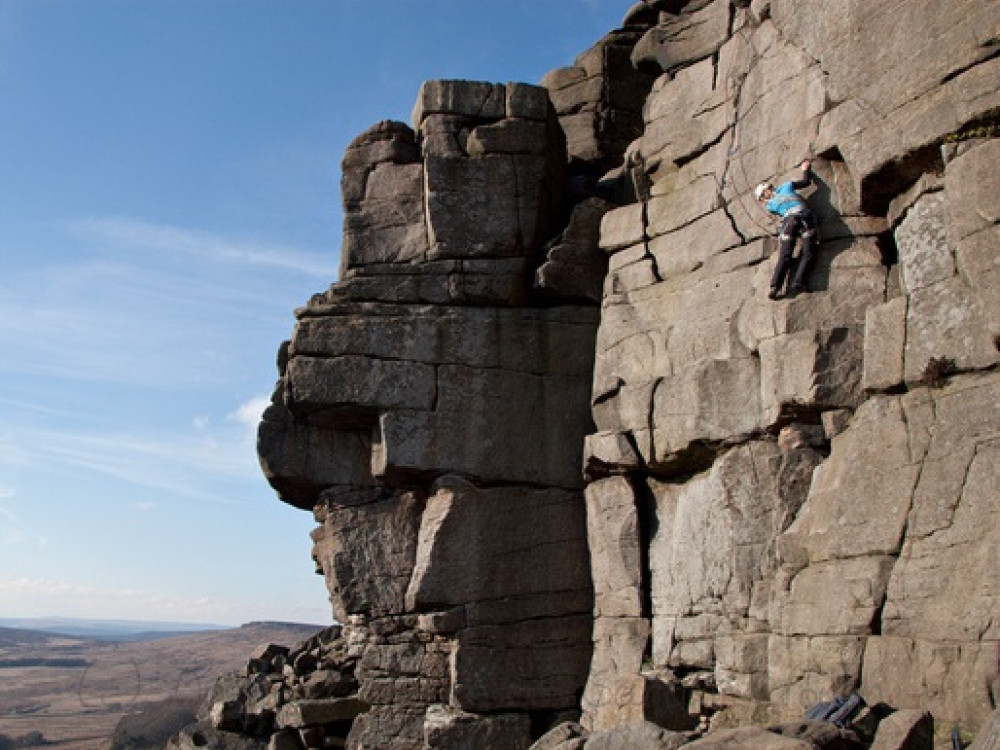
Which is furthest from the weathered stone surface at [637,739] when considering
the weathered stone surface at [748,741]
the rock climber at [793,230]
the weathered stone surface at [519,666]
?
the rock climber at [793,230]

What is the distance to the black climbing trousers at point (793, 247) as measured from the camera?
16438 mm

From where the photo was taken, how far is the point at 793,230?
54.3 feet

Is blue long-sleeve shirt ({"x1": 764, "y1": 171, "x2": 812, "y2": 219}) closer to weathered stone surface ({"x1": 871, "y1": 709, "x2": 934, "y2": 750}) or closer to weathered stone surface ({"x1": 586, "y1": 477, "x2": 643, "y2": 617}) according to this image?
weathered stone surface ({"x1": 586, "y1": 477, "x2": 643, "y2": 617})

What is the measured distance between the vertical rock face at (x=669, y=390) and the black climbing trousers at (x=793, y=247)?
323 millimetres

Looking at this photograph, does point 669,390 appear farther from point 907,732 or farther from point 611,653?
point 907,732

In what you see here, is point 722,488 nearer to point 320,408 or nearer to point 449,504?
point 449,504

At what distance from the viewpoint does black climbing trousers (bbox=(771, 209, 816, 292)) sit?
16.4 m

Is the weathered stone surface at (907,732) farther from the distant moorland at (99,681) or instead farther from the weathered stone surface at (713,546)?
the distant moorland at (99,681)

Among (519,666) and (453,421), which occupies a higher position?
(453,421)

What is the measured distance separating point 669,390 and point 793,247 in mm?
3015

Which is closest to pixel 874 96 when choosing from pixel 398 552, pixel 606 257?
pixel 606 257

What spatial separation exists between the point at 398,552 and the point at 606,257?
6.31 metres

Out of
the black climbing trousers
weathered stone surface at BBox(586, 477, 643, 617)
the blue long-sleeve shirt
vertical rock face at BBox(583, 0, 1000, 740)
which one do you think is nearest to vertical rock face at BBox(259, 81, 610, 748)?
weathered stone surface at BBox(586, 477, 643, 617)

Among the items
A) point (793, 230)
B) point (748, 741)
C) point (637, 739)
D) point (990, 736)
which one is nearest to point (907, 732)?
point (990, 736)
